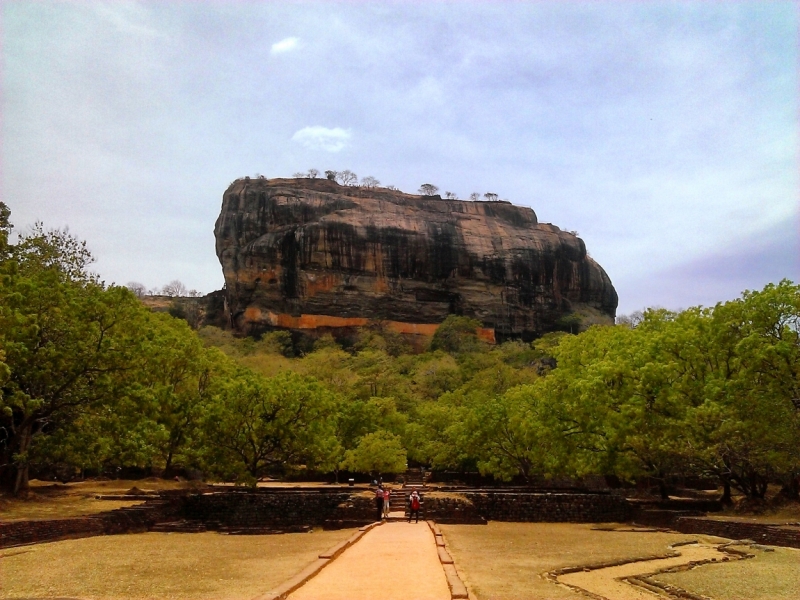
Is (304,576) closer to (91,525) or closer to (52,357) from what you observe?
(91,525)

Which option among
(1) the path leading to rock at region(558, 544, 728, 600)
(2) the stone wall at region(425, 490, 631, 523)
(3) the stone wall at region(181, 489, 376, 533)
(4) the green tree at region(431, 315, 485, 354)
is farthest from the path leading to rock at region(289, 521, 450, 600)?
(4) the green tree at region(431, 315, 485, 354)

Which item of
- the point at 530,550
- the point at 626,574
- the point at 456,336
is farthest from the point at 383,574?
the point at 456,336

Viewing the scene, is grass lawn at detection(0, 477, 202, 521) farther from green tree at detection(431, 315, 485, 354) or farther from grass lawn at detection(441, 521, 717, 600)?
green tree at detection(431, 315, 485, 354)

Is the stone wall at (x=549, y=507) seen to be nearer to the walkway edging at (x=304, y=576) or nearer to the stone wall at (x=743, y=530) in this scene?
the stone wall at (x=743, y=530)

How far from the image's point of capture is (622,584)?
9602 millimetres

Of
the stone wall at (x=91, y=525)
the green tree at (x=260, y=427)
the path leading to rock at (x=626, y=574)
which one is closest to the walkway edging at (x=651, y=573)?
the path leading to rock at (x=626, y=574)

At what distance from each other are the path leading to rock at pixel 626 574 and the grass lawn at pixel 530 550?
459mm

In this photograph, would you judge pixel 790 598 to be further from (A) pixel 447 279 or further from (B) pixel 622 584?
(A) pixel 447 279

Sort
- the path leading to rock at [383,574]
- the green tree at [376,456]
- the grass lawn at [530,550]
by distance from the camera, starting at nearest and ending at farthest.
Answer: the path leading to rock at [383,574]
the grass lawn at [530,550]
the green tree at [376,456]

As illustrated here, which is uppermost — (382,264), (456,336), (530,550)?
(382,264)

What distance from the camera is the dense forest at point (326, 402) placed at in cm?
1756

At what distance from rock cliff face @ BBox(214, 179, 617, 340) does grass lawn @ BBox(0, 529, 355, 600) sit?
56965mm

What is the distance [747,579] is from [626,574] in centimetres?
178

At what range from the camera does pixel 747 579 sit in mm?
9648
